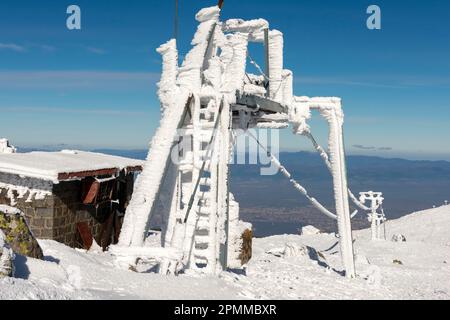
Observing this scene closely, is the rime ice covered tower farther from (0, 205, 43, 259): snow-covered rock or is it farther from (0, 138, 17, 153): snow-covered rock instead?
(0, 138, 17, 153): snow-covered rock

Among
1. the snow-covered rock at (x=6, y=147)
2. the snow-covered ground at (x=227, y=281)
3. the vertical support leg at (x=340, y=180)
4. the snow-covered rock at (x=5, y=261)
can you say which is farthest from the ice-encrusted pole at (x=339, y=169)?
the snow-covered rock at (x=6, y=147)

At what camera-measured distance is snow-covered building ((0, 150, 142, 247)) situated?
13.8 m

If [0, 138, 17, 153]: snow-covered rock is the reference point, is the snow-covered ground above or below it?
below

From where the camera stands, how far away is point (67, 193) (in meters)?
14.5

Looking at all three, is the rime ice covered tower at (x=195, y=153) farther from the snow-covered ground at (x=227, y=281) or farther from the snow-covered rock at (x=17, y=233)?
the snow-covered rock at (x=17, y=233)

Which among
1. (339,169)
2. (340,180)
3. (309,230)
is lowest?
(309,230)

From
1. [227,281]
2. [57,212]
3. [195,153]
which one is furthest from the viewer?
[57,212]

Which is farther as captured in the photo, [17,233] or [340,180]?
[340,180]

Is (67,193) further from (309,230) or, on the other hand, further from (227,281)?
(309,230)

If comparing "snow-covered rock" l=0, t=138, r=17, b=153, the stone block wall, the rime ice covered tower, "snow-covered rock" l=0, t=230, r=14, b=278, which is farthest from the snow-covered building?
"snow-covered rock" l=0, t=230, r=14, b=278

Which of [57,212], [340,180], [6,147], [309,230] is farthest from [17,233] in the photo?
[309,230]

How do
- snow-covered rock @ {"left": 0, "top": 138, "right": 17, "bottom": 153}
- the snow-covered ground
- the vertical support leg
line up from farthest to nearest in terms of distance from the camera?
snow-covered rock @ {"left": 0, "top": 138, "right": 17, "bottom": 153}, the vertical support leg, the snow-covered ground
